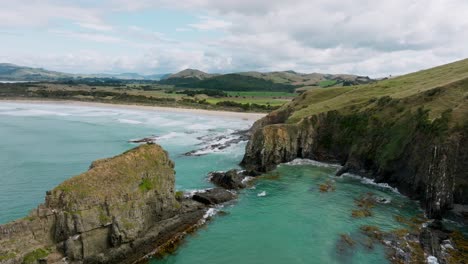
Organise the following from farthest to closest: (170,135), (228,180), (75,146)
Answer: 1. (170,135)
2. (75,146)
3. (228,180)

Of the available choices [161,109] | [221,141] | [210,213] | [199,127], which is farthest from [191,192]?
[161,109]

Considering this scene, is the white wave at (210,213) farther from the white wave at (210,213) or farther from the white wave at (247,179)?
the white wave at (247,179)

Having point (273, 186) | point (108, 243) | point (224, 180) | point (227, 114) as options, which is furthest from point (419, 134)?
point (227, 114)

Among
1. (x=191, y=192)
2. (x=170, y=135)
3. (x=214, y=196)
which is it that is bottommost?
(x=191, y=192)

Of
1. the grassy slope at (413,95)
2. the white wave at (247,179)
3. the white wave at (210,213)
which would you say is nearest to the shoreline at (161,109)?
the grassy slope at (413,95)

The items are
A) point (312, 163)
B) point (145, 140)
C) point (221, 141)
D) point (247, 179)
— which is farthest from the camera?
point (221, 141)

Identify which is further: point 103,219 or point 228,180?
point 228,180

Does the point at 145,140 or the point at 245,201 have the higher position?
the point at 145,140

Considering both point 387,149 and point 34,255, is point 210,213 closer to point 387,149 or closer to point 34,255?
point 34,255
